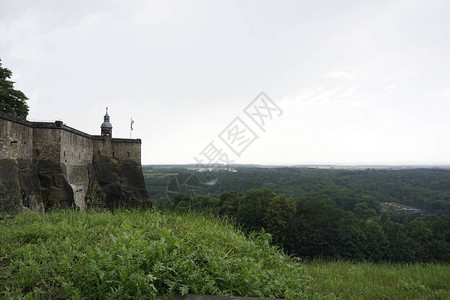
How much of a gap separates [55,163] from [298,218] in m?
21.6

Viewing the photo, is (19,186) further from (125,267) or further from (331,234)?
(331,234)

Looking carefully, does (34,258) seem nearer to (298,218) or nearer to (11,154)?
(11,154)

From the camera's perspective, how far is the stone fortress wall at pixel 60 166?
12078 mm

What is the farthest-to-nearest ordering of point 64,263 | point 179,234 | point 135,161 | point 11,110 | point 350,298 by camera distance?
point 135,161 < point 11,110 < point 179,234 < point 350,298 < point 64,263

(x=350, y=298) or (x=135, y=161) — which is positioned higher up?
(x=135, y=161)

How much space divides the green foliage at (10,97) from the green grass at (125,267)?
18.0m

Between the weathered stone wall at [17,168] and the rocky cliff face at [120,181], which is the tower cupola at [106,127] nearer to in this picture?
the rocky cliff face at [120,181]

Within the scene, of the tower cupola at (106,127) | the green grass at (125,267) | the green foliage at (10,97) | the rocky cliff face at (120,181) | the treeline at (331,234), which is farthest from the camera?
the treeline at (331,234)

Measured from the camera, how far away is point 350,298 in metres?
4.13

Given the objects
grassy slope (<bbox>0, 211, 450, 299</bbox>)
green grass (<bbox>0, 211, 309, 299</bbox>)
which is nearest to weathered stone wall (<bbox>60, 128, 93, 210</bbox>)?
grassy slope (<bbox>0, 211, 450, 299</bbox>)

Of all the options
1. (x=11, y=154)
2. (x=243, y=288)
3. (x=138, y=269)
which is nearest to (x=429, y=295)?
(x=243, y=288)

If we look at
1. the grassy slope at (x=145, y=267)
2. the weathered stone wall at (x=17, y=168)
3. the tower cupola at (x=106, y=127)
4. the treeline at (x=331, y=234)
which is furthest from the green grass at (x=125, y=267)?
the treeline at (x=331, y=234)

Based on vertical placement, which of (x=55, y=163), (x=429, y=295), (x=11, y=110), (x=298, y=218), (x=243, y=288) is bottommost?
(x=298, y=218)

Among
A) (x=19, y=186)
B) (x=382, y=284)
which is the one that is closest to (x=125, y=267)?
(x=382, y=284)
